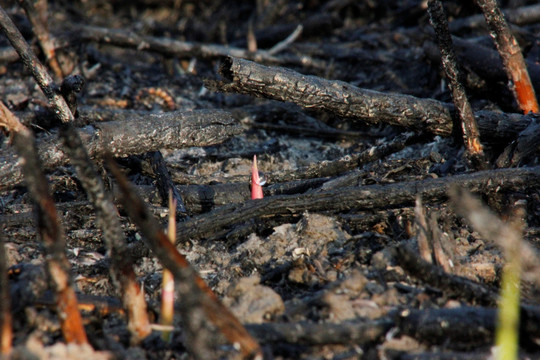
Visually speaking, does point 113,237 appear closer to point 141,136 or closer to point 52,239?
point 52,239

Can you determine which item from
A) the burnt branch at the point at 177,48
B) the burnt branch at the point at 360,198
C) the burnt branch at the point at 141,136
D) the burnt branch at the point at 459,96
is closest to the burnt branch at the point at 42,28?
the burnt branch at the point at 177,48

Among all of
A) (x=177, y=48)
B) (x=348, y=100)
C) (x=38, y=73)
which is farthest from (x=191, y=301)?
(x=177, y=48)

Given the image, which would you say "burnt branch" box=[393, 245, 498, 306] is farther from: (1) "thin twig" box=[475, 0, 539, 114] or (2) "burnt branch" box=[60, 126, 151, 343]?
(1) "thin twig" box=[475, 0, 539, 114]

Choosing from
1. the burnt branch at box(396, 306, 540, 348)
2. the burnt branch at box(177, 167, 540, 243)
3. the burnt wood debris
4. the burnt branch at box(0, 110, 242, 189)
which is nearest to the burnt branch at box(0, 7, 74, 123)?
the burnt wood debris

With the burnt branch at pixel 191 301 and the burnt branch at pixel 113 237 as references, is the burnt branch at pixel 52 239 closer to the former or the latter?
the burnt branch at pixel 113 237

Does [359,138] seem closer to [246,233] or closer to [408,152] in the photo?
[408,152]

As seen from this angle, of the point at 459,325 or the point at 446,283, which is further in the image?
the point at 446,283
